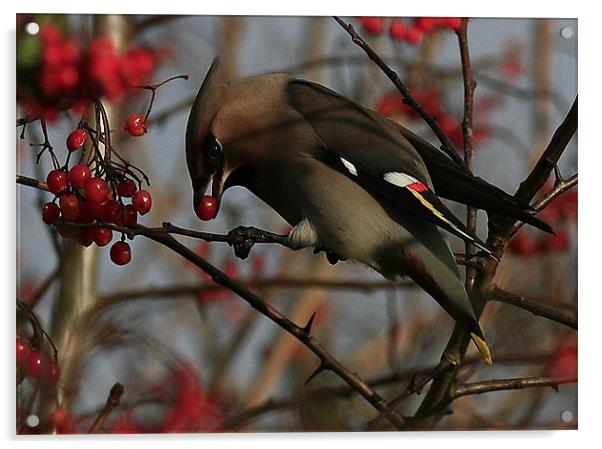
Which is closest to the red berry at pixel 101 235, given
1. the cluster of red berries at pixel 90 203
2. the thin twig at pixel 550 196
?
the cluster of red berries at pixel 90 203

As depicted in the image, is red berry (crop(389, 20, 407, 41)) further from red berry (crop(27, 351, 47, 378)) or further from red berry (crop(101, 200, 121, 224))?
red berry (crop(27, 351, 47, 378))

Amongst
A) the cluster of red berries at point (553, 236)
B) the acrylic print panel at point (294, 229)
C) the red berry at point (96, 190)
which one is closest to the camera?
the red berry at point (96, 190)

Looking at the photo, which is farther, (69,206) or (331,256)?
(331,256)

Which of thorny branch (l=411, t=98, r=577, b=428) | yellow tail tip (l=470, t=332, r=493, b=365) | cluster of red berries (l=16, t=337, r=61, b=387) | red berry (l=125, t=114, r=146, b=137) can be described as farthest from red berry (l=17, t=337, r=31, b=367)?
yellow tail tip (l=470, t=332, r=493, b=365)

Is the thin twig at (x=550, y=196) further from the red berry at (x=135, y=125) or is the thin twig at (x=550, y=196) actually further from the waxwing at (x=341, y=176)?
the red berry at (x=135, y=125)

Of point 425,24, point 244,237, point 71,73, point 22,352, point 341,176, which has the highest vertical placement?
point 425,24

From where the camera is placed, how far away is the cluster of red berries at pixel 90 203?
7.27 feet

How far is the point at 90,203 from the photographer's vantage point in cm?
221

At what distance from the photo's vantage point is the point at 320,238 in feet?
7.54

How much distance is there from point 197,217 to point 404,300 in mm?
476

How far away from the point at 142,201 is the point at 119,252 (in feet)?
0.45

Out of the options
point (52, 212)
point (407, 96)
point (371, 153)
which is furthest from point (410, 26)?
point (52, 212)

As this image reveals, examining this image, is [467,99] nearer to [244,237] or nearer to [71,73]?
[244,237]
